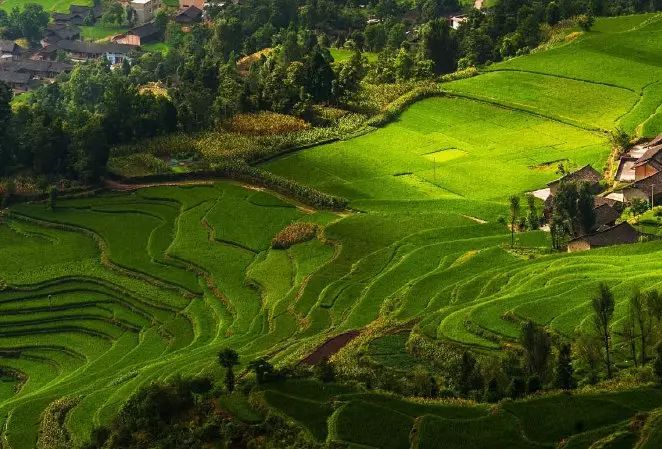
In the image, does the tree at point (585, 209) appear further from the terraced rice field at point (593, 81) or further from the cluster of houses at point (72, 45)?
the cluster of houses at point (72, 45)

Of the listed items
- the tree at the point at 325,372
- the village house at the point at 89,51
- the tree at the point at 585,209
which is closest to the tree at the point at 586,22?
the tree at the point at 585,209

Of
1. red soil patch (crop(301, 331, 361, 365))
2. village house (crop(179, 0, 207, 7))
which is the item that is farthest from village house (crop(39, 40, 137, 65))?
red soil patch (crop(301, 331, 361, 365))

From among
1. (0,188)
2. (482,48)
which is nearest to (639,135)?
(482,48)

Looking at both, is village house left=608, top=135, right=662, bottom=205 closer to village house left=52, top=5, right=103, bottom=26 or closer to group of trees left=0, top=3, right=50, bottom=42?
group of trees left=0, top=3, right=50, bottom=42

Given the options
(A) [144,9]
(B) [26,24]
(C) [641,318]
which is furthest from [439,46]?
(C) [641,318]

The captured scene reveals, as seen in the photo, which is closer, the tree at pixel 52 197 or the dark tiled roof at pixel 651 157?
the dark tiled roof at pixel 651 157

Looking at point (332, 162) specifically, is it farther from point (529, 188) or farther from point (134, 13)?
point (134, 13)
